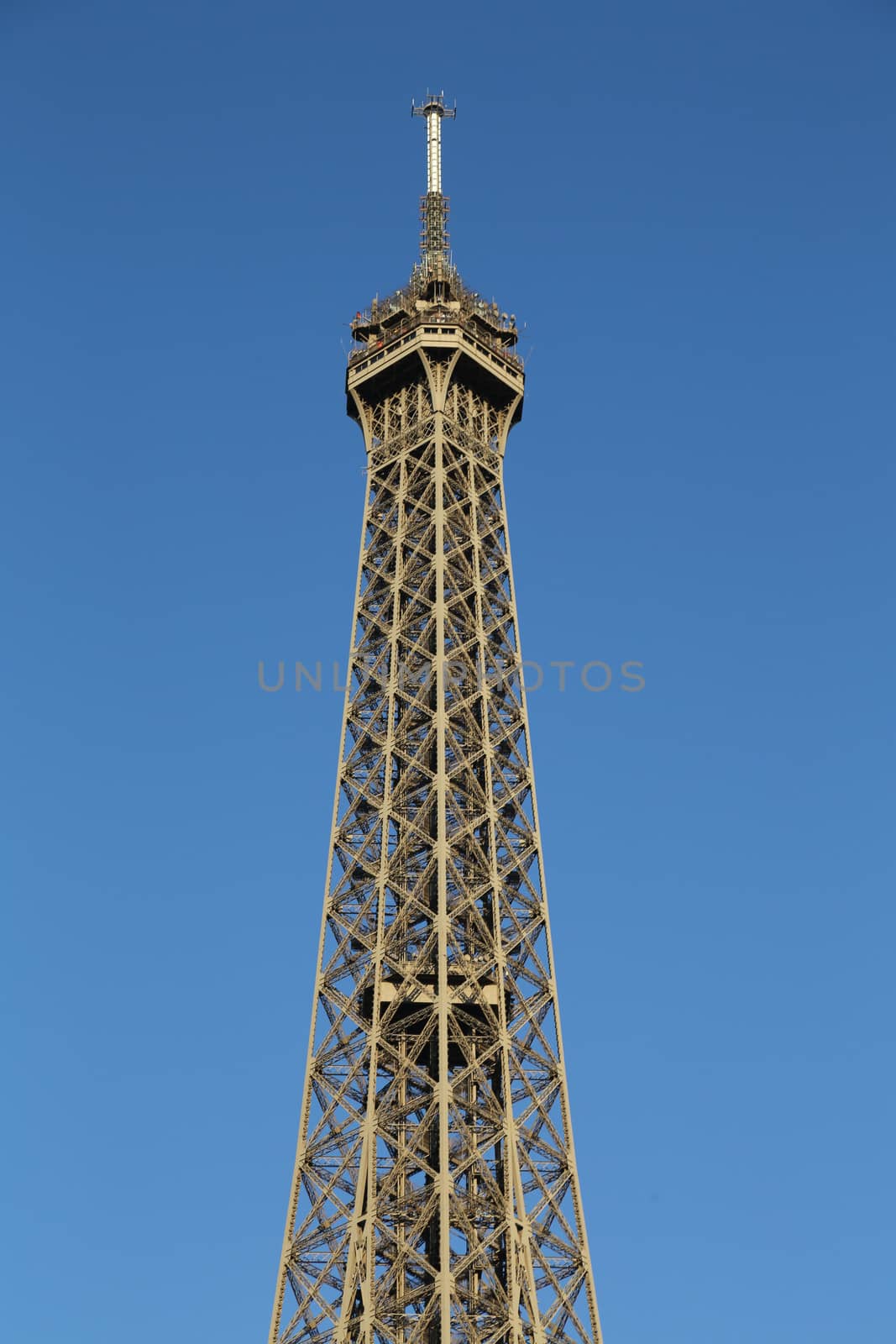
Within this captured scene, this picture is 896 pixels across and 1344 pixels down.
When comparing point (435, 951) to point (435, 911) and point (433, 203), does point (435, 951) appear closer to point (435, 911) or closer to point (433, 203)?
point (435, 911)

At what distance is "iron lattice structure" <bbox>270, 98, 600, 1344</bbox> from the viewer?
230ft

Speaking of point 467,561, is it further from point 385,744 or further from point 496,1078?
point 496,1078

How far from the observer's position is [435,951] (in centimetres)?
7481

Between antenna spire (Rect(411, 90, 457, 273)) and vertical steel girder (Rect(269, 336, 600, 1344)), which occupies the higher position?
antenna spire (Rect(411, 90, 457, 273))

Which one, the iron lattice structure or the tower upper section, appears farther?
the tower upper section

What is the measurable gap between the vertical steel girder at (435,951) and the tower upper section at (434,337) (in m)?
0.51

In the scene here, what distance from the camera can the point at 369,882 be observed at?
79.8 m

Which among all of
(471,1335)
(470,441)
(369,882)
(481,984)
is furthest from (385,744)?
(471,1335)

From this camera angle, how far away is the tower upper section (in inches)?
3583

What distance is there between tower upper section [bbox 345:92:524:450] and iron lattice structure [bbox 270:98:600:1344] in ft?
0.40

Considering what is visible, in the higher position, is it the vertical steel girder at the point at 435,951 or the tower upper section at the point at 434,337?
the tower upper section at the point at 434,337

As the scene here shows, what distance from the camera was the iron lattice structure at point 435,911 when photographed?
230 feet

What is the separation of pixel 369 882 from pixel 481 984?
22.4 ft

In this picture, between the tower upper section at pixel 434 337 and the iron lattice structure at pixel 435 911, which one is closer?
the iron lattice structure at pixel 435 911
